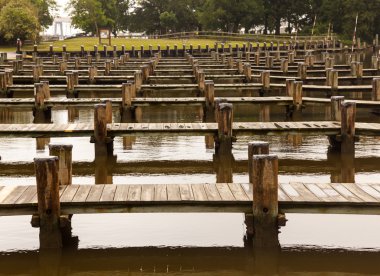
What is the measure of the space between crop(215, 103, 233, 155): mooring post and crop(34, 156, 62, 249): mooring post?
23.9 ft

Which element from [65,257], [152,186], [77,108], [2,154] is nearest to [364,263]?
[152,186]

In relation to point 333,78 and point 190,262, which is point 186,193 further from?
point 333,78

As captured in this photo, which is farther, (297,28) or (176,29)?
(176,29)

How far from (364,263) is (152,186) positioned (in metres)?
3.48

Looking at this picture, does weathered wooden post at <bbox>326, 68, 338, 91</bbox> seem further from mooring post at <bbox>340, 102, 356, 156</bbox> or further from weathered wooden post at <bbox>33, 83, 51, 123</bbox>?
weathered wooden post at <bbox>33, 83, 51, 123</bbox>

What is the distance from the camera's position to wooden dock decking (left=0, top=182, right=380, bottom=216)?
1008 cm

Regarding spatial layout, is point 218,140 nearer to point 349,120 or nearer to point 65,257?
point 349,120

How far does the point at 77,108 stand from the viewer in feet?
91.5

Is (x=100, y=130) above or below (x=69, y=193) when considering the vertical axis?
above

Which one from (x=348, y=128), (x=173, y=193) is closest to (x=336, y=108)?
(x=348, y=128)

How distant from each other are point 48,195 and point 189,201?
2.04m

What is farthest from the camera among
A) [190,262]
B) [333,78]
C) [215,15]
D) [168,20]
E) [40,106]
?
[168,20]

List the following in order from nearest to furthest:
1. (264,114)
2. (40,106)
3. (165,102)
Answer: (165,102) < (40,106) < (264,114)

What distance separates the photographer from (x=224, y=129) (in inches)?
669
